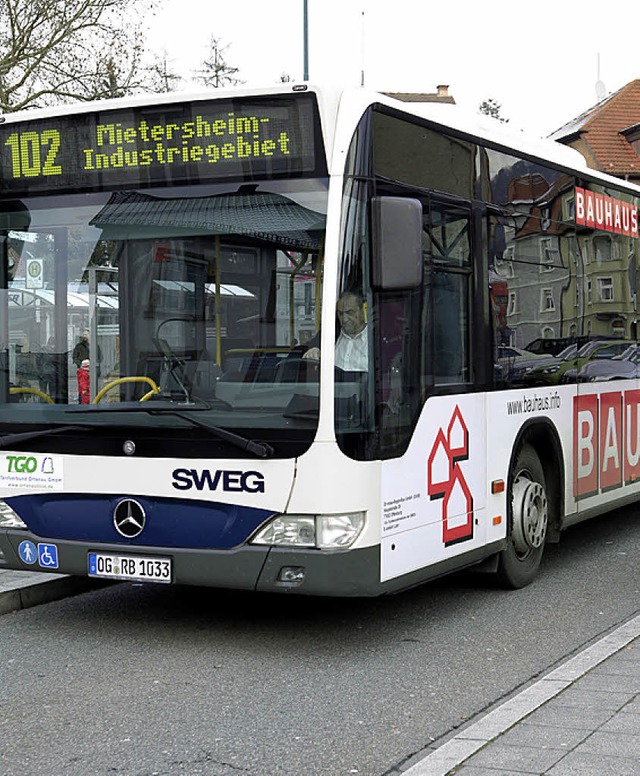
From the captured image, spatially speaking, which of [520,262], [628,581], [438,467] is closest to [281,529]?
[438,467]

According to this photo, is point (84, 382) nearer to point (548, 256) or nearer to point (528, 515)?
point (528, 515)

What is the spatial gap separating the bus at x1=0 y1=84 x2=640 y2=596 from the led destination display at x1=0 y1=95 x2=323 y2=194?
1 cm

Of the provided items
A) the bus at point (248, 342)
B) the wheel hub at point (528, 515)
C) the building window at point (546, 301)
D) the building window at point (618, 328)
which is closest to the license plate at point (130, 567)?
the bus at point (248, 342)

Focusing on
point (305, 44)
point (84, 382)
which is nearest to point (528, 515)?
point (84, 382)

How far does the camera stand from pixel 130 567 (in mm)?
6512

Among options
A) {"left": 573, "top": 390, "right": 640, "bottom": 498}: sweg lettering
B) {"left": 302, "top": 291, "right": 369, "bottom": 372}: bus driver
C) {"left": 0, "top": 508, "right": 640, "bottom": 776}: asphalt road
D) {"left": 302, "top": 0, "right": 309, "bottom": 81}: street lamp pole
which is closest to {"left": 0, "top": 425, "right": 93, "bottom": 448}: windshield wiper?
{"left": 0, "top": 508, "right": 640, "bottom": 776}: asphalt road

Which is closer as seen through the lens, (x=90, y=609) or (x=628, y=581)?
(x=90, y=609)

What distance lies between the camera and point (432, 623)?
7379 mm

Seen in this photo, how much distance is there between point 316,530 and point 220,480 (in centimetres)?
57

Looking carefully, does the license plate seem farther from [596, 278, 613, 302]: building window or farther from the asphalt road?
[596, 278, 613, 302]: building window

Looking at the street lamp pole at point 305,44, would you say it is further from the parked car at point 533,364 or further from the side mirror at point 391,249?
the side mirror at point 391,249

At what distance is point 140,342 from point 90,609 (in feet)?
6.76

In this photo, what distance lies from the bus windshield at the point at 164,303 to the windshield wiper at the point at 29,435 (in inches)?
2.5

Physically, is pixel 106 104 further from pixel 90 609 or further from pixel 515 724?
pixel 515 724
